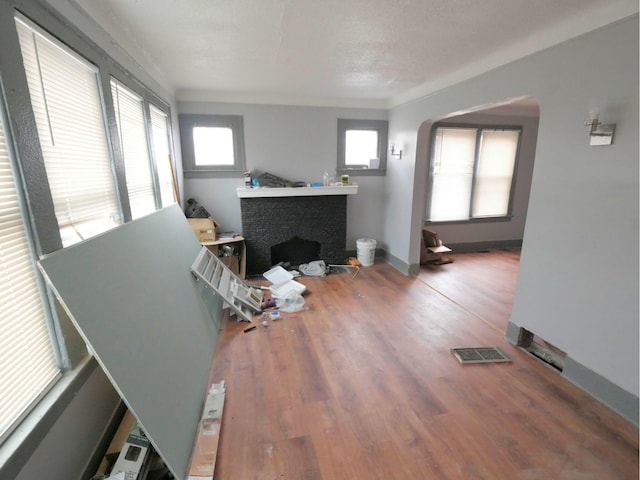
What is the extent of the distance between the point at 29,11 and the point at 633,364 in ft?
11.2

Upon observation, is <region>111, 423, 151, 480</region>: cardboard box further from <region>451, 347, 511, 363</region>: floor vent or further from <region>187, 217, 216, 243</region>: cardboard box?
<region>187, 217, 216, 243</region>: cardboard box

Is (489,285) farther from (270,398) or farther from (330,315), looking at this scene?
(270,398)

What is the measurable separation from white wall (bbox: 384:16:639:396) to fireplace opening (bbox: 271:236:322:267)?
266cm

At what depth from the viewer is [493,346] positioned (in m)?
2.49

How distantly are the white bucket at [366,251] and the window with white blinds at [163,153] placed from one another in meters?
2.56

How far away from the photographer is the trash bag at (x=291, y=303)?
313 cm

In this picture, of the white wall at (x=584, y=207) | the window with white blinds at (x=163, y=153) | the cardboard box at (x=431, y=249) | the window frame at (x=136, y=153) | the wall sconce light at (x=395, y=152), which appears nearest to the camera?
the white wall at (x=584, y=207)

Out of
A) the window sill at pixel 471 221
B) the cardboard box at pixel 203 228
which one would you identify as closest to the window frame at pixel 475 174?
the window sill at pixel 471 221

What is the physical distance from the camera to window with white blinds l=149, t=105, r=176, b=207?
2948 millimetres

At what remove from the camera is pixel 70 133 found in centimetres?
152

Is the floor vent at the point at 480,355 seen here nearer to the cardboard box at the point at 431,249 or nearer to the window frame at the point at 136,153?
the cardboard box at the point at 431,249

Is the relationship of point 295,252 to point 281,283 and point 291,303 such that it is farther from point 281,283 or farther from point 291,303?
point 291,303

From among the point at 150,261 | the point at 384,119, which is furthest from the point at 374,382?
the point at 384,119

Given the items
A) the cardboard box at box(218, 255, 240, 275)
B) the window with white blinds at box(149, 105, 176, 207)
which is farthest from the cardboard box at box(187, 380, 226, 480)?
the cardboard box at box(218, 255, 240, 275)
